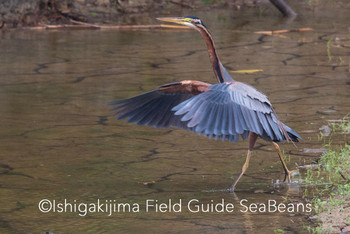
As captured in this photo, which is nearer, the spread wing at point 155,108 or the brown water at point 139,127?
the brown water at point 139,127

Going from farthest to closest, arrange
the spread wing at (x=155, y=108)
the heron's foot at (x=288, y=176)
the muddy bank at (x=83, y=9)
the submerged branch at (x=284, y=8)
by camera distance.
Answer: the submerged branch at (x=284, y=8) < the muddy bank at (x=83, y=9) < the spread wing at (x=155, y=108) < the heron's foot at (x=288, y=176)

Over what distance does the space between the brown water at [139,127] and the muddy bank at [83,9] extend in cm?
47

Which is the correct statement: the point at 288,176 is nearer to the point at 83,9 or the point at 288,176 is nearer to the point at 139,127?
the point at 139,127

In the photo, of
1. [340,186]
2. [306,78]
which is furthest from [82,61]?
[340,186]

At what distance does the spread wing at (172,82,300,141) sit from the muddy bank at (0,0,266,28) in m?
6.78

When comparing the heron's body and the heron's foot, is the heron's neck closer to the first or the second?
the heron's body

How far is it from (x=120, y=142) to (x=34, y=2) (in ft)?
18.3

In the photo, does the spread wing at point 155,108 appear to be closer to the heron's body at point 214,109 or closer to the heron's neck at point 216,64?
the heron's body at point 214,109

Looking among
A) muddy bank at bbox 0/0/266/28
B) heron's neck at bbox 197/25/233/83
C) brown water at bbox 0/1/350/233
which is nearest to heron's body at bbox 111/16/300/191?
heron's neck at bbox 197/25/233/83

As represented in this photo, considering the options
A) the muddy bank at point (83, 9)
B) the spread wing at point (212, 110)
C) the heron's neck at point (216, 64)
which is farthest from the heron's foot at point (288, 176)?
the muddy bank at point (83, 9)

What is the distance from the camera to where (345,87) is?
697cm

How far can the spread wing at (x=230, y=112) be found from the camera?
157 inches

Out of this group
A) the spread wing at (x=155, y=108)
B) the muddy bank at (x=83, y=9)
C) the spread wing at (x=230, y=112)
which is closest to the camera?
the spread wing at (x=230, y=112)

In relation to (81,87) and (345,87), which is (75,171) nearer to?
(81,87)
